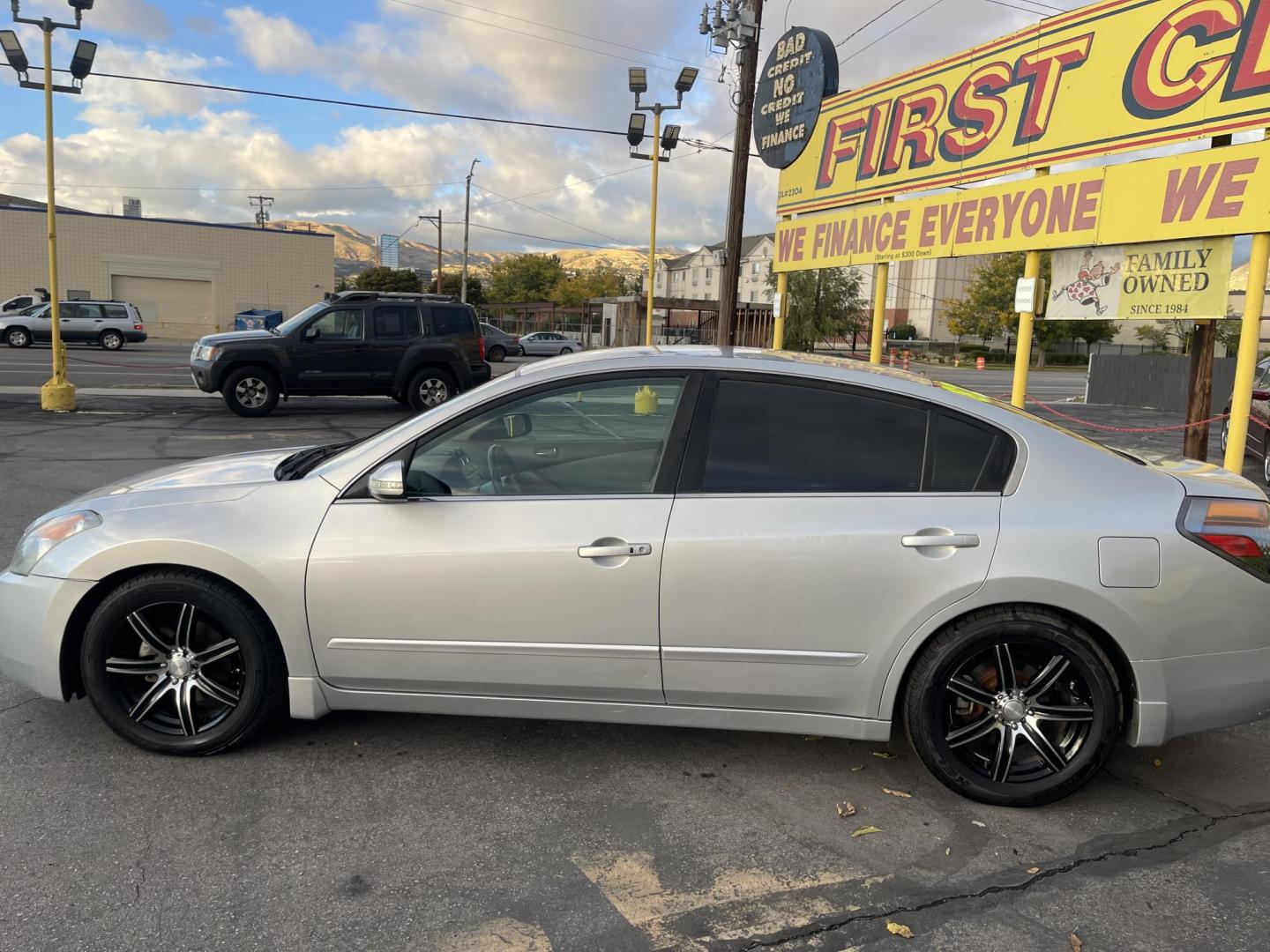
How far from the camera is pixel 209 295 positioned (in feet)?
179

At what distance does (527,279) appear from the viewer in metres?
108

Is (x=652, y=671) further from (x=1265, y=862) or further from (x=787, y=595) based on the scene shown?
(x=1265, y=862)

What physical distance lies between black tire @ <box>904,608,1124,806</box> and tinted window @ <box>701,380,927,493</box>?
59cm

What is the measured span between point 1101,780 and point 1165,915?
89 cm

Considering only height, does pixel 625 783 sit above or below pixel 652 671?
below

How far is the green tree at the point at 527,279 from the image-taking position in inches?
4178

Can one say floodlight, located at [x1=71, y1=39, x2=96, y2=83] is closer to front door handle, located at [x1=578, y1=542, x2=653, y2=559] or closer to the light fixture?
the light fixture

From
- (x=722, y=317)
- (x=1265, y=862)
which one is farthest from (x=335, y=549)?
(x=722, y=317)

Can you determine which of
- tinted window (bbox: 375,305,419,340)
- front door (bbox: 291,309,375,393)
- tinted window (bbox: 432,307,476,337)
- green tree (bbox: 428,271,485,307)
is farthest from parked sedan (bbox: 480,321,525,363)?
green tree (bbox: 428,271,485,307)

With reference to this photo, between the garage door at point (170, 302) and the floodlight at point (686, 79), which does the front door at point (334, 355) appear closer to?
the floodlight at point (686, 79)

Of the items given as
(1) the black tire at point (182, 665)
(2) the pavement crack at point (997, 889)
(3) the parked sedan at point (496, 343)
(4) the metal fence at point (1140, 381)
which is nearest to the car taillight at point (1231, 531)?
(2) the pavement crack at point (997, 889)

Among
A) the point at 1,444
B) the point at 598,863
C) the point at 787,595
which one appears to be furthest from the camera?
the point at 1,444

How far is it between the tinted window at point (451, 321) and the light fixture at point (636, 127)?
5830mm

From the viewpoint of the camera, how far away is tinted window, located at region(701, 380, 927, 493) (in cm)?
321
